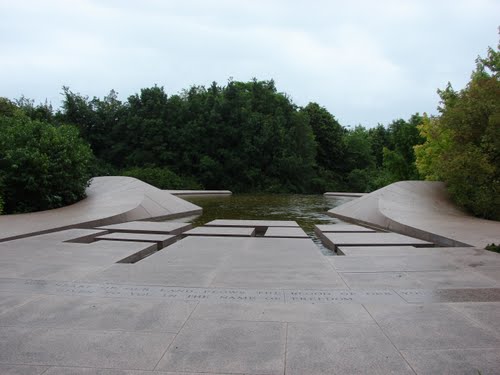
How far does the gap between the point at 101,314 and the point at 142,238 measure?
12.5ft

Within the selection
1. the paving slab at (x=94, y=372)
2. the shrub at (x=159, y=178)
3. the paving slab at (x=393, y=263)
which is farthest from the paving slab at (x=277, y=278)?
the shrub at (x=159, y=178)

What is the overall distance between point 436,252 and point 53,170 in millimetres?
9888

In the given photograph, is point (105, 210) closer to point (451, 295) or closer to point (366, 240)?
point (366, 240)

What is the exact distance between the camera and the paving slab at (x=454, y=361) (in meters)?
2.57

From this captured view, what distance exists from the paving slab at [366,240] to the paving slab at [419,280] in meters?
1.88

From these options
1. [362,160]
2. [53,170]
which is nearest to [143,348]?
[53,170]

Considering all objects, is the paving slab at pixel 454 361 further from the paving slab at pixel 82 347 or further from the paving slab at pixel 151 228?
the paving slab at pixel 151 228

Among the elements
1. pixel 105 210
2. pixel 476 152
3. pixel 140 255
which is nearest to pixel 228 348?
pixel 140 255

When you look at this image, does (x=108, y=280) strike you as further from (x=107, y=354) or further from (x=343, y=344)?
(x=343, y=344)

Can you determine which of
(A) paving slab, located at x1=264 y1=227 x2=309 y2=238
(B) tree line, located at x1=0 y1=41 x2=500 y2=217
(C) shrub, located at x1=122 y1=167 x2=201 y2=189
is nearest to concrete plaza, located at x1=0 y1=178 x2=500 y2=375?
(A) paving slab, located at x1=264 y1=227 x2=309 y2=238

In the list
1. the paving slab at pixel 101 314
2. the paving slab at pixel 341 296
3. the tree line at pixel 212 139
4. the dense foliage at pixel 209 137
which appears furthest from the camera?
the dense foliage at pixel 209 137

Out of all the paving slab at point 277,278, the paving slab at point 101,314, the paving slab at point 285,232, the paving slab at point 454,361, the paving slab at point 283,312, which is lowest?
the paving slab at point 454,361

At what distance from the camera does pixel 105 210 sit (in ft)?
34.8

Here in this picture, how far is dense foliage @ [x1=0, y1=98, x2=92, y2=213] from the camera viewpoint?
11031mm
